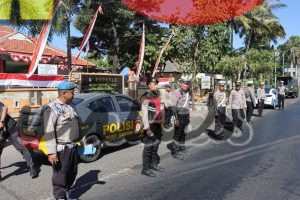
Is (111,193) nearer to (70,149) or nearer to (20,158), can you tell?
(70,149)

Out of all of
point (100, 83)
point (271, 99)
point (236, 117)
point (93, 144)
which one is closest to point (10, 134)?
point (93, 144)

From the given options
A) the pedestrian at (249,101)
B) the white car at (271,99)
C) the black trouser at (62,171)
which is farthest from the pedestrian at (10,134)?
the white car at (271,99)

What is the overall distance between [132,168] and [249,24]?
107 feet

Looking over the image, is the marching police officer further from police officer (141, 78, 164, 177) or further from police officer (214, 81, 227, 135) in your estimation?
police officer (141, 78, 164, 177)

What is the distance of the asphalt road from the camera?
5.34 meters

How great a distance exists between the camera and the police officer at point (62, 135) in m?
4.41

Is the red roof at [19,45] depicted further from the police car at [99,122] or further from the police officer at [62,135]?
the police officer at [62,135]

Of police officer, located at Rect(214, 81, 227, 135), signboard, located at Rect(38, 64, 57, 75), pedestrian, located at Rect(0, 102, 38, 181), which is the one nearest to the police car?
pedestrian, located at Rect(0, 102, 38, 181)

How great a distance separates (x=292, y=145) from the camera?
9.12 metres

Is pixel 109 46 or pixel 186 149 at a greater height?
pixel 109 46

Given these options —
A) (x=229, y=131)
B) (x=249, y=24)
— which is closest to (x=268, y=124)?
(x=229, y=131)

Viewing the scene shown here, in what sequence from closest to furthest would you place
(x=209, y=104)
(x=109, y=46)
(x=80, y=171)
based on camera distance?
Answer: (x=80, y=171) < (x=209, y=104) < (x=109, y=46)

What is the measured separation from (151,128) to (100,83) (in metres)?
8.24

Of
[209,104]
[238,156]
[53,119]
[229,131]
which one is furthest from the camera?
[209,104]
